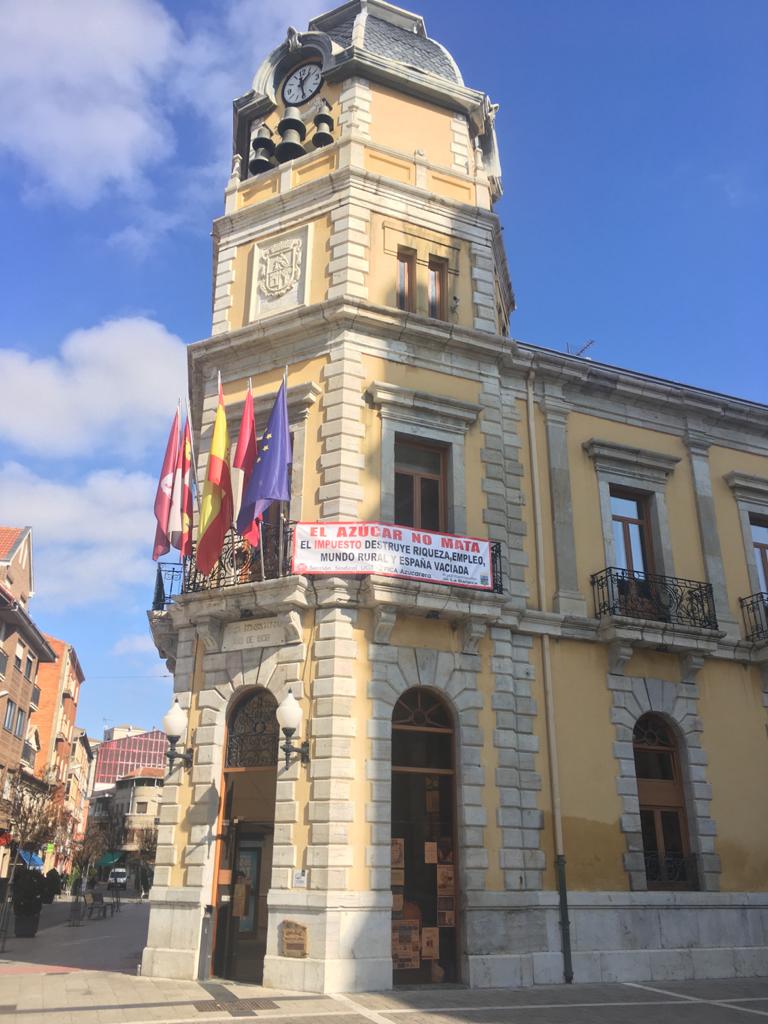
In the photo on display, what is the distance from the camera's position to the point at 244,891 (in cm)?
1384

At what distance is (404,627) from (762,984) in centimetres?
851

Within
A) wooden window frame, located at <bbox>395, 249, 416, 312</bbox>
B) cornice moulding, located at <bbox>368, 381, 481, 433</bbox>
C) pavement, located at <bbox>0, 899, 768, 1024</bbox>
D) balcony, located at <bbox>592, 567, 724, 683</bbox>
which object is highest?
wooden window frame, located at <bbox>395, 249, 416, 312</bbox>

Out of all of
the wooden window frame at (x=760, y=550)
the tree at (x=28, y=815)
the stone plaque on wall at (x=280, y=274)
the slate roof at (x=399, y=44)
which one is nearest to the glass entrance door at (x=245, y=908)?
the stone plaque on wall at (x=280, y=274)

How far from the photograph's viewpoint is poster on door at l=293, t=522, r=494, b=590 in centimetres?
1412

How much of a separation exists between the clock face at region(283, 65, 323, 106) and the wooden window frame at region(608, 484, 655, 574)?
1147cm

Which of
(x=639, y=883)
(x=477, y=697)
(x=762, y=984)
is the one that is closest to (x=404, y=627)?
(x=477, y=697)

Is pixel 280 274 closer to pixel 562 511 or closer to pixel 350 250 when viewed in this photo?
pixel 350 250

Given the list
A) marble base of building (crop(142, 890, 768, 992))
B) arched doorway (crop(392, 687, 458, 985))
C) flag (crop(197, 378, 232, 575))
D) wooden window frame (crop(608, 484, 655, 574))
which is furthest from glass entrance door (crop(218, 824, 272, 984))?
wooden window frame (crop(608, 484, 655, 574))

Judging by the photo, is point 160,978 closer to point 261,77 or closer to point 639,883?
point 639,883

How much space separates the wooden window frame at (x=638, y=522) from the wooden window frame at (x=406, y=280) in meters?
5.96

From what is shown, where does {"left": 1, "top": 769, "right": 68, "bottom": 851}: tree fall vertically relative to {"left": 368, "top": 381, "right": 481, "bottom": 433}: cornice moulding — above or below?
below

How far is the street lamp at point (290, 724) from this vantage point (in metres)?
13.1

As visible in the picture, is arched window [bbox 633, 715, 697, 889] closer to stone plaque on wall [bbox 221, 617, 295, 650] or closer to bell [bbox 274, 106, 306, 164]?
stone plaque on wall [bbox 221, 617, 295, 650]

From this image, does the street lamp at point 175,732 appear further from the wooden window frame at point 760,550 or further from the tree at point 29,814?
the tree at point 29,814
